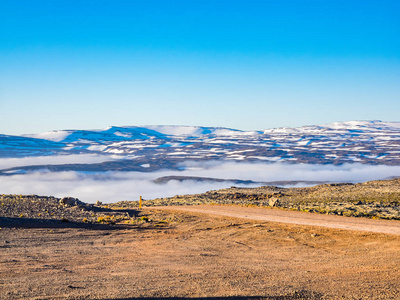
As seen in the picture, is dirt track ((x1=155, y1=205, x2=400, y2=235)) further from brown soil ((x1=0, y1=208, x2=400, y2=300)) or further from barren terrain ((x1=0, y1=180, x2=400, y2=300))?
brown soil ((x1=0, y1=208, x2=400, y2=300))

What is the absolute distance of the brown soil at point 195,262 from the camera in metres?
8.74

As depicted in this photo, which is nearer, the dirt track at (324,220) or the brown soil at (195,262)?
the brown soil at (195,262)

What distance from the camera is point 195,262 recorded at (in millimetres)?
12117

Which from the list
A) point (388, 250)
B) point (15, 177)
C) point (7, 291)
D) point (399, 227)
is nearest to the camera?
point (7, 291)

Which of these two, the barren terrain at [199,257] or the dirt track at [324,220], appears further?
the dirt track at [324,220]

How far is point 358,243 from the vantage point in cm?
1534

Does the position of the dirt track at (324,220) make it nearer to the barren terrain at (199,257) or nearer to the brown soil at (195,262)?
the barren terrain at (199,257)

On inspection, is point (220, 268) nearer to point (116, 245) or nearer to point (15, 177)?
point (116, 245)

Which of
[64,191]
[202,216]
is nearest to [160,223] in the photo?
[202,216]

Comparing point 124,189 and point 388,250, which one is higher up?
point 388,250

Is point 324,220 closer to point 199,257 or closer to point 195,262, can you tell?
point 199,257

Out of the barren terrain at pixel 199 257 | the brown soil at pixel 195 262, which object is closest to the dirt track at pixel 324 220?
the barren terrain at pixel 199 257

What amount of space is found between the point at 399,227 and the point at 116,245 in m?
12.1

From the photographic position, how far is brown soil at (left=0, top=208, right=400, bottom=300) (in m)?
8.74
